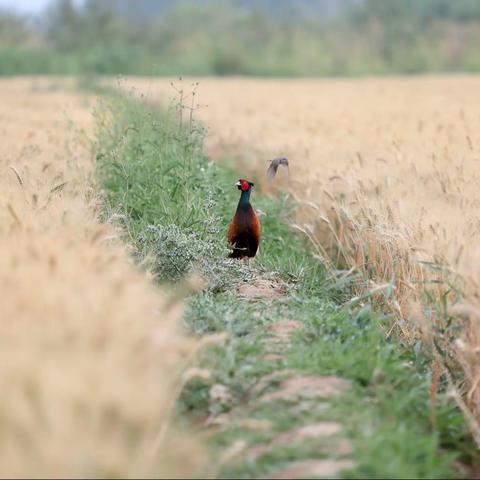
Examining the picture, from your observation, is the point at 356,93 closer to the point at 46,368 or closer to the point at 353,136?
the point at 353,136

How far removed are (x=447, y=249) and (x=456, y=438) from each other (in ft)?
3.83

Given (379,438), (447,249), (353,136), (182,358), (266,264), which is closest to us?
(379,438)

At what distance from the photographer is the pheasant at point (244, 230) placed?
7.29 metres

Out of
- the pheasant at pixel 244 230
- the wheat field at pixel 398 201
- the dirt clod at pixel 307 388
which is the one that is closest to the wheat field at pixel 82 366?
the dirt clod at pixel 307 388

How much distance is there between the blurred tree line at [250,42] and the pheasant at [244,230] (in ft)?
134

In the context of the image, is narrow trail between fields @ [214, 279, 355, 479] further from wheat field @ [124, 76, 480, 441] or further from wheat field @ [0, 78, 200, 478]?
wheat field @ [124, 76, 480, 441]

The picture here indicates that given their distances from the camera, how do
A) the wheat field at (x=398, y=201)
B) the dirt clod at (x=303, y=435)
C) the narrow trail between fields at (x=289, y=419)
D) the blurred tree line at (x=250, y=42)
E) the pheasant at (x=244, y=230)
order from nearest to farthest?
the narrow trail between fields at (x=289, y=419) < the dirt clod at (x=303, y=435) < the wheat field at (x=398, y=201) < the pheasant at (x=244, y=230) < the blurred tree line at (x=250, y=42)

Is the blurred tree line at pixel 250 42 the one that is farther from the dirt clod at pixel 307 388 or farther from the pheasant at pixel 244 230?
the dirt clod at pixel 307 388

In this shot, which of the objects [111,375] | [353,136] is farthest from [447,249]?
[353,136]

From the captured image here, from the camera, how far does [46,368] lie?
302 centimetres

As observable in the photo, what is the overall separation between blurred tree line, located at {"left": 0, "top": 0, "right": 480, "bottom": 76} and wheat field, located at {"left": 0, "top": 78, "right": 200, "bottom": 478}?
1747 inches

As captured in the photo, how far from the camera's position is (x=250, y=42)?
2336 inches

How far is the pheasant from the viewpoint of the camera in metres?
7.29

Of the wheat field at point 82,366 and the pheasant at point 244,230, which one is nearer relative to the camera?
the wheat field at point 82,366
